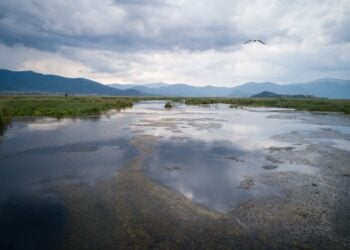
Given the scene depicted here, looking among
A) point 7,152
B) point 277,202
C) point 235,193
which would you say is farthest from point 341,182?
point 7,152

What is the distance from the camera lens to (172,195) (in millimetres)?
12102

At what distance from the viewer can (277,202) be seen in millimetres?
11375

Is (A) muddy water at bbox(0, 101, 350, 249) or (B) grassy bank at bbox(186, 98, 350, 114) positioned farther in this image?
(B) grassy bank at bbox(186, 98, 350, 114)

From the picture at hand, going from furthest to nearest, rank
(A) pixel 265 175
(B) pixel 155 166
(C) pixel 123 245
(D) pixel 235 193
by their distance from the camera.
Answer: (B) pixel 155 166
(A) pixel 265 175
(D) pixel 235 193
(C) pixel 123 245

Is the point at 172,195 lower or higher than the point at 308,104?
lower

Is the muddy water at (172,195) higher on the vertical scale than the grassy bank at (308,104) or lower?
lower

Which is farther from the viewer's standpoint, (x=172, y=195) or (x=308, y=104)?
(x=308, y=104)

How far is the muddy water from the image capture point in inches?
343

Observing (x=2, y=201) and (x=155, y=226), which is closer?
(x=155, y=226)

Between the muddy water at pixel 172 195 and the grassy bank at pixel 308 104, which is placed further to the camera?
the grassy bank at pixel 308 104

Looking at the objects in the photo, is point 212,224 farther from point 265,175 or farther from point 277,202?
point 265,175

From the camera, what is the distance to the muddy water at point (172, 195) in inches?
343

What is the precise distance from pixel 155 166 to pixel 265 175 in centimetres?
644

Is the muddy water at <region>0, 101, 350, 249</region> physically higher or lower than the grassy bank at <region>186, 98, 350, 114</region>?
lower
